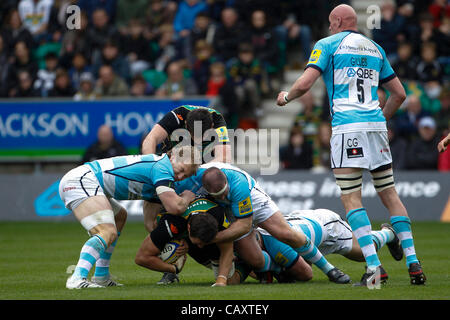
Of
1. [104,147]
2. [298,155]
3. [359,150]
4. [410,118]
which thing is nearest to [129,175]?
[359,150]

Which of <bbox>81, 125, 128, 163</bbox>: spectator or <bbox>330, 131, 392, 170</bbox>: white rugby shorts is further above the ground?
<bbox>330, 131, 392, 170</bbox>: white rugby shorts

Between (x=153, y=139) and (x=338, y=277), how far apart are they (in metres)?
2.64

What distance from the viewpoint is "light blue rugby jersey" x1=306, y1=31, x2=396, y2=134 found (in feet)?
27.3

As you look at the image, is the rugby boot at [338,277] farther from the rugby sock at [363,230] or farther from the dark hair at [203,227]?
the dark hair at [203,227]

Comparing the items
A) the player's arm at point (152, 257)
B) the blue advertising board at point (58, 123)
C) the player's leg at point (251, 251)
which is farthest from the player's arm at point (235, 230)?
the blue advertising board at point (58, 123)

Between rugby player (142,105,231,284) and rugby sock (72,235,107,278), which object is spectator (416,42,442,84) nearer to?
rugby player (142,105,231,284)

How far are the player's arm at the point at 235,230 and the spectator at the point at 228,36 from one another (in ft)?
38.1

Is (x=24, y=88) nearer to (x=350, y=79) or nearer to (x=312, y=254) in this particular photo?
(x=312, y=254)

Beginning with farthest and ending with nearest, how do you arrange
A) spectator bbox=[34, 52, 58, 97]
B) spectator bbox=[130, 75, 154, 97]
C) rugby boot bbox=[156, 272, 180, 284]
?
spectator bbox=[34, 52, 58, 97], spectator bbox=[130, 75, 154, 97], rugby boot bbox=[156, 272, 180, 284]

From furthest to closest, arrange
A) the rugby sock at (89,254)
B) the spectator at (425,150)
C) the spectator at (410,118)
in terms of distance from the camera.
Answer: the spectator at (410,118), the spectator at (425,150), the rugby sock at (89,254)

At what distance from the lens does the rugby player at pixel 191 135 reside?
9.38 meters

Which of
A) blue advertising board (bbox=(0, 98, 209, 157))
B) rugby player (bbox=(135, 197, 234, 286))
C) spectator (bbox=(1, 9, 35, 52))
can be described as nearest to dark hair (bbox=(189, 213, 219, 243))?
rugby player (bbox=(135, 197, 234, 286))

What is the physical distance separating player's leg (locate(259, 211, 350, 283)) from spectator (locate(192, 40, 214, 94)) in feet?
35.2
